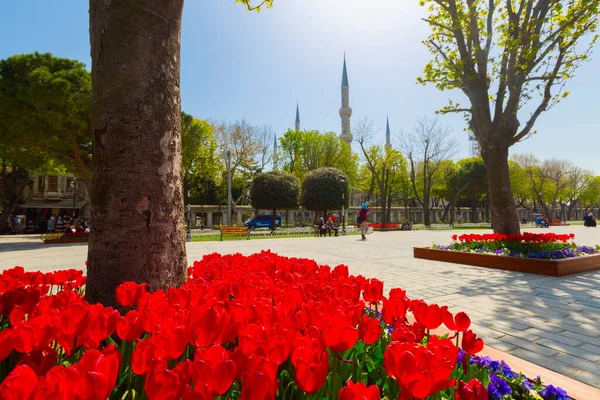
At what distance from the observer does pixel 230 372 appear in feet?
3.19

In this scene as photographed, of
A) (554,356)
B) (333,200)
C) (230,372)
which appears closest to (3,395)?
(230,372)

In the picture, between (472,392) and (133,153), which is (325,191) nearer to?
(133,153)

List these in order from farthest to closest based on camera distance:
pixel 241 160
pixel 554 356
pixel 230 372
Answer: pixel 241 160
pixel 554 356
pixel 230 372

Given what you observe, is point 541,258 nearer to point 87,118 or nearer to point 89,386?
point 89,386

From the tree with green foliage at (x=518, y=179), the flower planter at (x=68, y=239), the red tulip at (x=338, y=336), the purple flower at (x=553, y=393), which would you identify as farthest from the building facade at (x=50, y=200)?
the tree with green foliage at (x=518, y=179)

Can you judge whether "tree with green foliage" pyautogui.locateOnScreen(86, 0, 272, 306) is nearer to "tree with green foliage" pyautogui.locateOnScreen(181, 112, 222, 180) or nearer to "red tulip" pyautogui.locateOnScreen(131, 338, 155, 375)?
"red tulip" pyautogui.locateOnScreen(131, 338, 155, 375)

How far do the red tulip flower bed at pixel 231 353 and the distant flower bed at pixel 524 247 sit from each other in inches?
280

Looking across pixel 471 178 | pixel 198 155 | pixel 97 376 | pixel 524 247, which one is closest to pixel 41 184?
pixel 198 155

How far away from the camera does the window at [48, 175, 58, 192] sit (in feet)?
124

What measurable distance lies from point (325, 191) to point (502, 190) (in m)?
22.9

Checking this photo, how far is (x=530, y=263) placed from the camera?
23.1 ft

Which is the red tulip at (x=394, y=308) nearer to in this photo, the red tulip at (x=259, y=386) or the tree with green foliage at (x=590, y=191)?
the red tulip at (x=259, y=386)

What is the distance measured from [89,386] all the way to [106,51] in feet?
8.13

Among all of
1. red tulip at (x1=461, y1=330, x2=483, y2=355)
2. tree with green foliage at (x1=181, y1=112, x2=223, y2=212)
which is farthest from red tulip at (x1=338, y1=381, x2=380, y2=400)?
tree with green foliage at (x1=181, y1=112, x2=223, y2=212)
